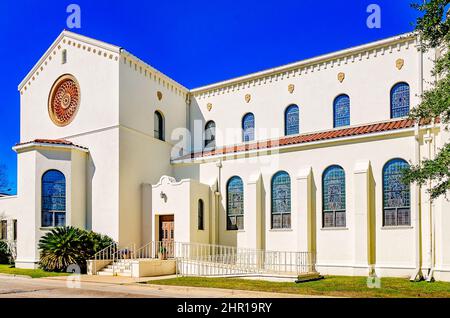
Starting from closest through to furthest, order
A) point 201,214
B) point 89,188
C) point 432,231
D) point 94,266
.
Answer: point 432,231 → point 94,266 → point 201,214 → point 89,188

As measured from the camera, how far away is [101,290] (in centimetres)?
1736

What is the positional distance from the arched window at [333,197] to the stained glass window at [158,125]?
33.4ft

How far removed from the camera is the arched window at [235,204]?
85.4ft

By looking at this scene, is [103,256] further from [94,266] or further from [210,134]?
[210,134]

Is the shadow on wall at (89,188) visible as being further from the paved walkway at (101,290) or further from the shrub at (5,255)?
the shrub at (5,255)

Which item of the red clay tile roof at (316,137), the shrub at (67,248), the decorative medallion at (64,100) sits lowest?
the shrub at (67,248)

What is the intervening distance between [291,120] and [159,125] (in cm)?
759

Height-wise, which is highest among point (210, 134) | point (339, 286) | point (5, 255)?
point (210, 134)

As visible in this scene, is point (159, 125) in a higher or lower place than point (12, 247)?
higher

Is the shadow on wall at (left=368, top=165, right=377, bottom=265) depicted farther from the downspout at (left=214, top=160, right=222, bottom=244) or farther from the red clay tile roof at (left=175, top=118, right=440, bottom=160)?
the downspout at (left=214, top=160, right=222, bottom=244)

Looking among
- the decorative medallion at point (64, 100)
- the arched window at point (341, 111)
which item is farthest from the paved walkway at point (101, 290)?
the arched window at point (341, 111)

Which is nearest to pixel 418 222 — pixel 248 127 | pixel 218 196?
pixel 218 196
